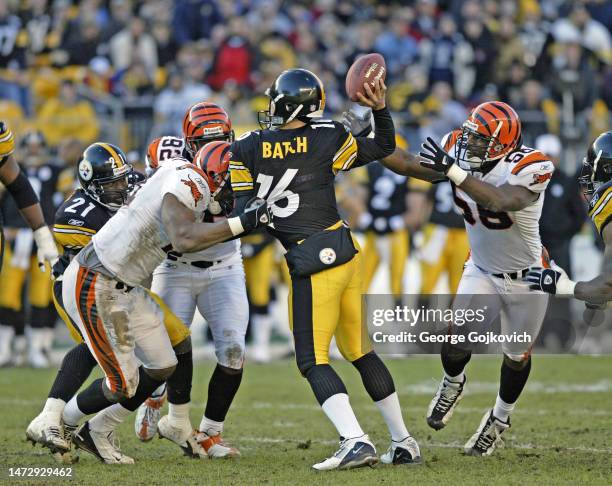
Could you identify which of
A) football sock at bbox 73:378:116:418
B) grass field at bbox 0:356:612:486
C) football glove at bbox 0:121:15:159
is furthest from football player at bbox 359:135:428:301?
football sock at bbox 73:378:116:418

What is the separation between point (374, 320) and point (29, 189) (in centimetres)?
273

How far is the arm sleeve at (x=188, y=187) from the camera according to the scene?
5594 millimetres

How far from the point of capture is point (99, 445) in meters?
6.14

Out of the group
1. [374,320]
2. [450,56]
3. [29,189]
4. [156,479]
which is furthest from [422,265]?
[156,479]

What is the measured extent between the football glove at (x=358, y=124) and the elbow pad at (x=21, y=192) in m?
2.10

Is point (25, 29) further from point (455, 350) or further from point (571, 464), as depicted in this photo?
point (571, 464)

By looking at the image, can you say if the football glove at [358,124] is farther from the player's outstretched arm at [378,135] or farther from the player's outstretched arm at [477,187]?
the player's outstretched arm at [477,187]

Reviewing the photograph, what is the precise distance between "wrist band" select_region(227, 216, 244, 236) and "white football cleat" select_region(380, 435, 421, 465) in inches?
57.4

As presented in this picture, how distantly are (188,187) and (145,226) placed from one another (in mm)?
325

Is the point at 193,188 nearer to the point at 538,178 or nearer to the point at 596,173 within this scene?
the point at 538,178

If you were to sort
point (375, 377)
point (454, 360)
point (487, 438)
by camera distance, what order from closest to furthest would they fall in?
1. point (375, 377)
2. point (487, 438)
3. point (454, 360)

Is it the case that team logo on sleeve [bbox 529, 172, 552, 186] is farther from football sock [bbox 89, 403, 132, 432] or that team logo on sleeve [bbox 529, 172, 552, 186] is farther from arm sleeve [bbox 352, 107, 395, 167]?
football sock [bbox 89, 403, 132, 432]

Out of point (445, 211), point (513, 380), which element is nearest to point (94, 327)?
point (513, 380)

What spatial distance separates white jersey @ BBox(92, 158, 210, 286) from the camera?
5.66 metres
